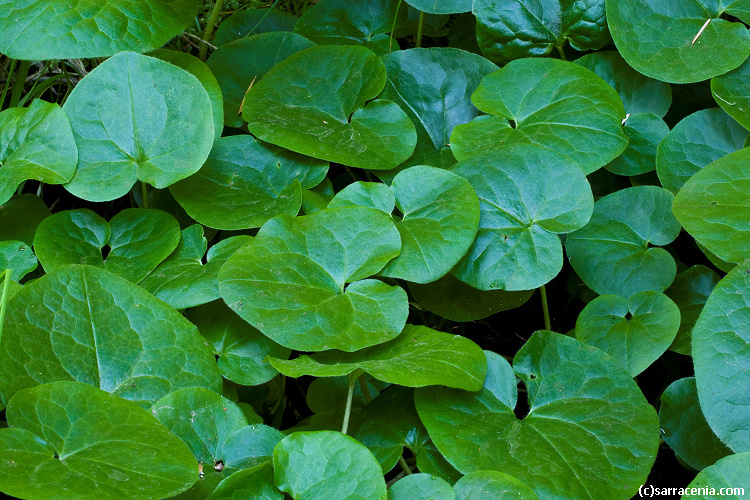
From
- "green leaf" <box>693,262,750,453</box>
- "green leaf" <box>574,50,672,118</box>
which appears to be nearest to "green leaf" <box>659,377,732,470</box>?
"green leaf" <box>693,262,750,453</box>

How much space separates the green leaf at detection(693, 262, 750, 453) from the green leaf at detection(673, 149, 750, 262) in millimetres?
85

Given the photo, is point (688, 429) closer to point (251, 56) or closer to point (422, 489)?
point (422, 489)

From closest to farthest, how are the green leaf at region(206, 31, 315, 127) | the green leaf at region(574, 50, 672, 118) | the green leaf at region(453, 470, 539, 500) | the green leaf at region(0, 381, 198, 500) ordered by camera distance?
the green leaf at region(0, 381, 198, 500) < the green leaf at region(453, 470, 539, 500) < the green leaf at region(574, 50, 672, 118) < the green leaf at region(206, 31, 315, 127)

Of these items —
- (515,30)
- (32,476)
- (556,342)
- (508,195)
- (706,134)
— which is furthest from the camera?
(515,30)

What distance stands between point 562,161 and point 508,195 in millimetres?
121

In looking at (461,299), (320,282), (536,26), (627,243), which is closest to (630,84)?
(536,26)

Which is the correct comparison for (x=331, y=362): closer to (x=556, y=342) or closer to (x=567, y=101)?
(x=556, y=342)

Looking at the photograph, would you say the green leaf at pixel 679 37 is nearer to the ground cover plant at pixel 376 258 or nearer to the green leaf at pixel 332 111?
the ground cover plant at pixel 376 258

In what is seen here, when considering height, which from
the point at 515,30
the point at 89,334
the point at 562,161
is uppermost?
the point at 515,30

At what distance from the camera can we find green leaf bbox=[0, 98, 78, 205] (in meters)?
1.15

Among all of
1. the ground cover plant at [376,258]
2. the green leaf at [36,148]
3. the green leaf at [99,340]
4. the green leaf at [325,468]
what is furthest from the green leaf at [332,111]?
the green leaf at [325,468]

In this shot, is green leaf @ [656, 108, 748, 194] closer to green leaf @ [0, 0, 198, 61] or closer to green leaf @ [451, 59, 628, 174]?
green leaf @ [451, 59, 628, 174]

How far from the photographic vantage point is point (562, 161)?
117 cm

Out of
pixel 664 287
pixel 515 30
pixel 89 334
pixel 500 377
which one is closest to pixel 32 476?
pixel 89 334
